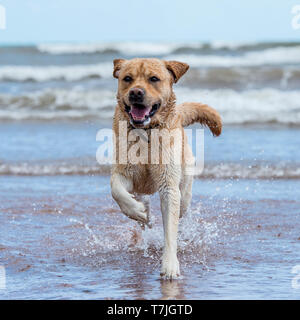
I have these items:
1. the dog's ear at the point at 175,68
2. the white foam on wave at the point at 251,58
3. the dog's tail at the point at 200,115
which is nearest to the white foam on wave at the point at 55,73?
the white foam on wave at the point at 251,58

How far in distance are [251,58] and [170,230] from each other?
21.1 m

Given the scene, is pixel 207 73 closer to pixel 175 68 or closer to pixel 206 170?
pixel 206 170

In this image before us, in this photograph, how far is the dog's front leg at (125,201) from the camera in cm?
477

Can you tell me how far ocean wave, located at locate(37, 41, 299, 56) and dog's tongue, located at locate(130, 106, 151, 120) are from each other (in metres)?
23.7

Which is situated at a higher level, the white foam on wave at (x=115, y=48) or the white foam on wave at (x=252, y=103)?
the white foam on wave at (x=115, y=48)

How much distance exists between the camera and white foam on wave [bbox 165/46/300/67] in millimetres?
23277

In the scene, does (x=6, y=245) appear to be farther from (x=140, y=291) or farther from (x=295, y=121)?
(x=295, y=121)

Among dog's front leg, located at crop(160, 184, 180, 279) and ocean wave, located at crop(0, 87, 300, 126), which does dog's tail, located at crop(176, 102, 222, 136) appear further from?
ocean wave, located at crop(0, 87, 300, 126)

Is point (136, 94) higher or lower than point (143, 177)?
higher

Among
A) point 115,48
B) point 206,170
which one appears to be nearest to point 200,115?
point 206,170

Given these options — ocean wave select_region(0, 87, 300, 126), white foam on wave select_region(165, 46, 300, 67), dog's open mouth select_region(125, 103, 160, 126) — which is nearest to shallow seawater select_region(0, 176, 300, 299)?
dog's open mouth select_region(125, 103, 160, 126)

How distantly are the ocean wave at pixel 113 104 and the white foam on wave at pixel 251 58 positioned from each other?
21.2ft

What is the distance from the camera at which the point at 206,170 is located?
29.1 feet

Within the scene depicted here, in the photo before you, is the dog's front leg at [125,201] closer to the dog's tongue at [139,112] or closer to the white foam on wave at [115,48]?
the dog's tongue at [139,112]
